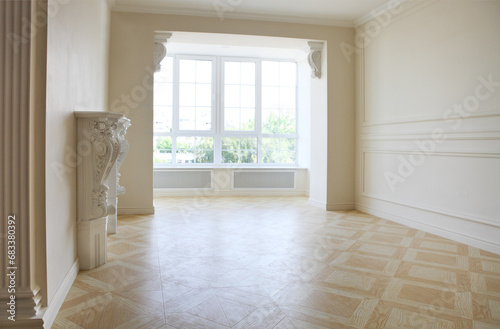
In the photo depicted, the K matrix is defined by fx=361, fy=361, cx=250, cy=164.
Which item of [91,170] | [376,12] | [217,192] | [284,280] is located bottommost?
[284,280]

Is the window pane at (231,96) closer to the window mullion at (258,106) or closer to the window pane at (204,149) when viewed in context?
the window mullion at (258,106)

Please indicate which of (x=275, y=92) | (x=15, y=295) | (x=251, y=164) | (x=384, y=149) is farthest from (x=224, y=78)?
(x=15, y=295)

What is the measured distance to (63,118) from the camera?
2.24 meters

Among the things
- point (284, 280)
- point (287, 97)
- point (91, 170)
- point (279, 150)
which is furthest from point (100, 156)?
point (287, 97)

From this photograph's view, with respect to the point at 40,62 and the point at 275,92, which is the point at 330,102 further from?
the point at 40,62

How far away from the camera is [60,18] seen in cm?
213

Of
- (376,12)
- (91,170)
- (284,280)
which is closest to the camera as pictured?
(284,280)

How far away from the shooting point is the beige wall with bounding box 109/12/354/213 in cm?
505

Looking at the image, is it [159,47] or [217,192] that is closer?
[159,47]

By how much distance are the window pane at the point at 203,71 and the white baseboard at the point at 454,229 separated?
180 inches

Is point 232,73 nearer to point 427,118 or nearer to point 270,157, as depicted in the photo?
point 270,157

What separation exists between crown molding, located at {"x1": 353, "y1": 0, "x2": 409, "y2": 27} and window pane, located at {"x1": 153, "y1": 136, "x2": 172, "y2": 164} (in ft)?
13.8

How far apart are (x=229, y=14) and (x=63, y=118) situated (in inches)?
144

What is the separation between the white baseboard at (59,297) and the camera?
1816 mm
